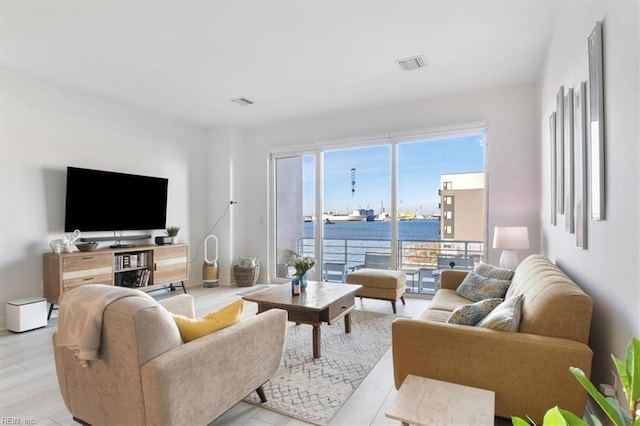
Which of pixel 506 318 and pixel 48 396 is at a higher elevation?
pixel 506 318

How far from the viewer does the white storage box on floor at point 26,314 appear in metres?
3.56

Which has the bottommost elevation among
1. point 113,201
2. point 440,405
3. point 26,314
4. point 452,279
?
point 26,314

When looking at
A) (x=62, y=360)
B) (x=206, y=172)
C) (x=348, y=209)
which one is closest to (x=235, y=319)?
(x=62, y=360)

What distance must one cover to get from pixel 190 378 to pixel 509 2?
3.34 metres

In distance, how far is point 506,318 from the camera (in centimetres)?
178

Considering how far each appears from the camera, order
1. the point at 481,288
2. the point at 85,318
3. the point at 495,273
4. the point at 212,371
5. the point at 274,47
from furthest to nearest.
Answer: the point at 274,47
the point at 495,273
the point at 481,288
the point at 212,371
the point at 85,318

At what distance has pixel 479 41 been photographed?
332cm

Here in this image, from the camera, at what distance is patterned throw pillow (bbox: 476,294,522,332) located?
176 centimetres

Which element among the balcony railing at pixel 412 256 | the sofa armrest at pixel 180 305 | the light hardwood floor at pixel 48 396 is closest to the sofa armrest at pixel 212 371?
the light hardwood floor at pixel 48 396

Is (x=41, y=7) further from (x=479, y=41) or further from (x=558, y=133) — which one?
(x=558, y=133)

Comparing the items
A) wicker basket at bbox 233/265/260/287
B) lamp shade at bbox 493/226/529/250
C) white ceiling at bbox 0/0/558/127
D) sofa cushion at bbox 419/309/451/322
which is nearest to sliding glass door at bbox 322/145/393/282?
white ceiling at bbox 0/0/558/127

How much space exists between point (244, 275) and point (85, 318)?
4.34 meters

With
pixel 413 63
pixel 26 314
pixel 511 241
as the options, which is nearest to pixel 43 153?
pixel 26 314

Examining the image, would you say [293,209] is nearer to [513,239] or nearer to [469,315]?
[513,239]
